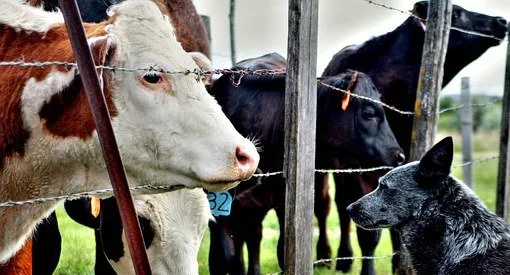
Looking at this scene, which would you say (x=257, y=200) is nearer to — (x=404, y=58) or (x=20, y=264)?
(x=404, y=58)

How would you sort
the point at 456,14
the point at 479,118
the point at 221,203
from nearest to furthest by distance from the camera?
1. the point at 221,203
2. the point at 456,14
3. the point at 479,118

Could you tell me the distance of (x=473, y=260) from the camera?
4043 mm

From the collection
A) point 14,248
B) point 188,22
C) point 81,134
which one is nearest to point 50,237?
point 14,248

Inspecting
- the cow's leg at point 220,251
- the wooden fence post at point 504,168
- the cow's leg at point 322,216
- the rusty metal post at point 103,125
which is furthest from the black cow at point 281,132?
the rusty metal post at point 103,125

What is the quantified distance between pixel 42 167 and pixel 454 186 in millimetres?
2516

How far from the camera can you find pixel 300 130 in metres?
3.72

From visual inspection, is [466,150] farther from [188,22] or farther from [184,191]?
[184,191]

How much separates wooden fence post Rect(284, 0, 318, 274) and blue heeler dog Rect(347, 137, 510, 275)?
0.83m

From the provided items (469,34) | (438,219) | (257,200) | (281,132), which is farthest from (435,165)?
(469,34)

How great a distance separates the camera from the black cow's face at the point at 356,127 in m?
5.86

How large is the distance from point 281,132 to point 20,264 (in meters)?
3.07

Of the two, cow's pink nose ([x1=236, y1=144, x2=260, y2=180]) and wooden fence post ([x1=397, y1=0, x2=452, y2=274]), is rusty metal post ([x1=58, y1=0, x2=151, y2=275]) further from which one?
wooden fence post ([x1=397, y1=0, x2=452, y2=274])

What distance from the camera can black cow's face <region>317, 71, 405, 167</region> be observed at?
586 cm

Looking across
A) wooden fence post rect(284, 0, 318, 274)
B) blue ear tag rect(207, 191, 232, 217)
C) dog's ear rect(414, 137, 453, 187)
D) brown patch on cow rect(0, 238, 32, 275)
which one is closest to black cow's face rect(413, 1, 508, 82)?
dog's ear rect(414, 137, 453, 187)
